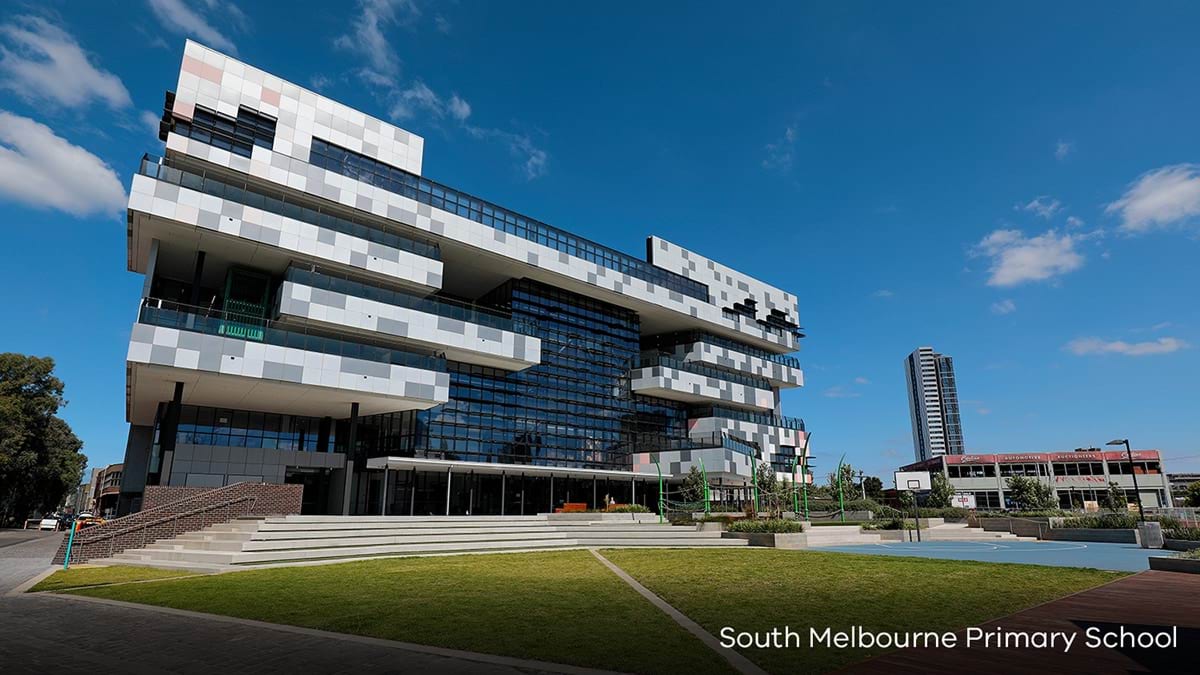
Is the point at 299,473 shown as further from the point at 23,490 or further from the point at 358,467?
the point at 23,490

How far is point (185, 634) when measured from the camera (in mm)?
9516

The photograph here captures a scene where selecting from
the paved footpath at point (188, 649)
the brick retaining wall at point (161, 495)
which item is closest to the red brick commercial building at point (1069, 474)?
the brick retaining wall at point (161, 495)

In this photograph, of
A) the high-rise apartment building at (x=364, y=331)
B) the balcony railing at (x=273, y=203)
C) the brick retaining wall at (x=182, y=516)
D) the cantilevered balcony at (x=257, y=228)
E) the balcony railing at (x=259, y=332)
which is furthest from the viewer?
the high-rise apartment building at (x=364, y=331)

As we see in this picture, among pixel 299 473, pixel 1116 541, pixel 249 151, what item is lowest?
pixel 1116 541

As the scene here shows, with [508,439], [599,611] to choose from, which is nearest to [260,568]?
[599,611]

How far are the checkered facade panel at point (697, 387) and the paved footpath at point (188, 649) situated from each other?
42058 millimetres

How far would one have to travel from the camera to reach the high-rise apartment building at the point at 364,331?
30.0 meters

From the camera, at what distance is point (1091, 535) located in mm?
33312

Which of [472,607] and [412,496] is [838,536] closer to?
[412,496]

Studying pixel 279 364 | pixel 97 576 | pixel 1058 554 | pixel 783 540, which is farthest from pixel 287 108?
pixel 1058 554

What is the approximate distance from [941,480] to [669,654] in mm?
66441

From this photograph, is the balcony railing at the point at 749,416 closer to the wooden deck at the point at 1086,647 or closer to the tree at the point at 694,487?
the tree at the point at 694,487

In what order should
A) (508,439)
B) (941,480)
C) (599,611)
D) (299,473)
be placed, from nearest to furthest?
(599,611) < (299,473) < (508,439) < (941,480)

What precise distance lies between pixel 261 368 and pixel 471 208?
16618 mm
